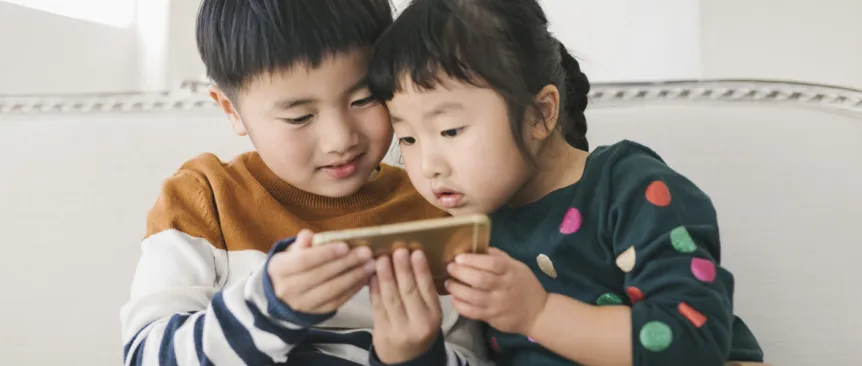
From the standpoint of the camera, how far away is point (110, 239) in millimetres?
1094

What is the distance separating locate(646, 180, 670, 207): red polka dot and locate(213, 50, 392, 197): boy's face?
0.29m

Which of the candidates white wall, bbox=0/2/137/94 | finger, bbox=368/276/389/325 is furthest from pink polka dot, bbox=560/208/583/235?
white wall, bbox=0/2/137/94

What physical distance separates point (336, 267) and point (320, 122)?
0.25 metres

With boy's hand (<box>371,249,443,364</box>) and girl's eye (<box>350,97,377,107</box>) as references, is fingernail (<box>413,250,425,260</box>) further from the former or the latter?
girl's eye (<box>350,97,377,107</box>)

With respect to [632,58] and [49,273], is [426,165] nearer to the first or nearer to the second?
[49,273]

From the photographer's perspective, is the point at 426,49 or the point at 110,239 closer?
the point at 426,49

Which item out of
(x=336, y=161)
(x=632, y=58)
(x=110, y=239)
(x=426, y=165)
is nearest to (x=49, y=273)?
(x=110, y=239)

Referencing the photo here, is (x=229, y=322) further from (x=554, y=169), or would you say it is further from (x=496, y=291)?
(x=554, y=169)

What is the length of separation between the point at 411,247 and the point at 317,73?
0.86ft

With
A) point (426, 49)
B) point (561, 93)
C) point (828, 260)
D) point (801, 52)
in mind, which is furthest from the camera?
point (801, 52)

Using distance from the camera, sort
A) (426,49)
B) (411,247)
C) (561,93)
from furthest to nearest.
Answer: (561,93) → (426,49) → (411,247)

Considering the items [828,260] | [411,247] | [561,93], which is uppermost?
[561,93]

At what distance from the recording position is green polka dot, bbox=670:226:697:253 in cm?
65

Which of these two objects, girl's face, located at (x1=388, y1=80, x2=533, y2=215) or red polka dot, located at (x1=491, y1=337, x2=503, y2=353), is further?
red polka dot, located at (x1=491, y1=337, x2=503, y2=353)
